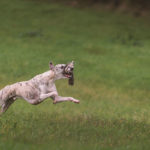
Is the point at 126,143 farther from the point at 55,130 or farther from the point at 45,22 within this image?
the point at 45,22

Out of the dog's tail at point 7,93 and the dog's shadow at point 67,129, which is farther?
the dog's tail at point 7,93

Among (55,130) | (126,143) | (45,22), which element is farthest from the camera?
(45,22)

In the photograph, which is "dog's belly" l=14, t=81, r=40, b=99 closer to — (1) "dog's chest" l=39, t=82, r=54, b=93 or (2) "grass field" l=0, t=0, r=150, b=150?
(1) "dog's chest" l=39, t=82, r=54, b=93

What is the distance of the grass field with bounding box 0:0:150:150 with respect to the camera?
32.3ft

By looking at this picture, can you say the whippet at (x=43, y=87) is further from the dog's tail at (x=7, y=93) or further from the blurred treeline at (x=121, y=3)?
the blurred treeline at (x=121, y=3)

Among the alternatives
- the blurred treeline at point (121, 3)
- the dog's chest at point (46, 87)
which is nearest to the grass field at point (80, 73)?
the dog's chest at point (46, 87)

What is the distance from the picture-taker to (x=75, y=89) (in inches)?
772

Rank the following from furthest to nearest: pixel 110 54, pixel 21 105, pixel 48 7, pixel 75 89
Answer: pixel 48 7, pixel 110 54, pixel 75 89, pixel 21 105

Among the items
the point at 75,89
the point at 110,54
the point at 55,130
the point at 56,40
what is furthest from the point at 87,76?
the point at 55,130

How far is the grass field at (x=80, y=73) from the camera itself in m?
9.86

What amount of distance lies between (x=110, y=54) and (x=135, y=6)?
13934mm

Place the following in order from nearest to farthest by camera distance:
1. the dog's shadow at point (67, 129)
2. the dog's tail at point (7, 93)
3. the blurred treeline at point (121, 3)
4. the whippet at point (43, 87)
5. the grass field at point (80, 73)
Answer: the dog's shadow at point (67, 129) → the grass field at point (80, 73) → the whippet at point (43, 87) → the dog's tail at point (7, 93) → the blurred treeline at point (121, 3)

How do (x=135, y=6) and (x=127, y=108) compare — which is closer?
(x=127, y=108)

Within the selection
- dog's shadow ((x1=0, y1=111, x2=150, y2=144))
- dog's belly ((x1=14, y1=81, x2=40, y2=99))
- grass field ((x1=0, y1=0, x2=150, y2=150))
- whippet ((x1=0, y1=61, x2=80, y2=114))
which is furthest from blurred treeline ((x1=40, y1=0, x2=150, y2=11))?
dog's belly ((x1=14, y1=81, x2=40, y2=99))
